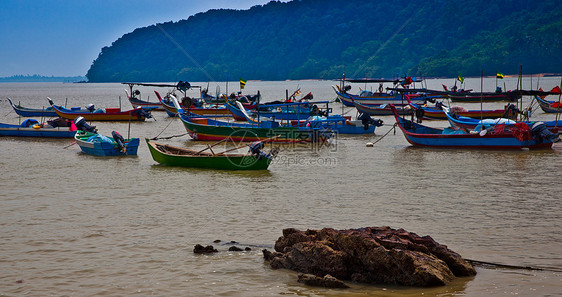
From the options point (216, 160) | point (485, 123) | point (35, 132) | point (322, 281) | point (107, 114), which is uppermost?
point (107, 114)

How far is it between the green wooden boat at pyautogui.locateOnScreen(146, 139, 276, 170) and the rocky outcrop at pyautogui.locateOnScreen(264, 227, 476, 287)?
34.6 feet

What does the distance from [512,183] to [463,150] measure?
27.5 feet

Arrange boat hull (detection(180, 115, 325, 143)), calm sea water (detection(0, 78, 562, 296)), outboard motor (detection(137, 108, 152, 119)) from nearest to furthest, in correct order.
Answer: calm sea water (detection(0, 78, 562, 296)), boat hull (detection(180, 115, 325, 143)), outboard motor (detection(137, 108, 152, 119))

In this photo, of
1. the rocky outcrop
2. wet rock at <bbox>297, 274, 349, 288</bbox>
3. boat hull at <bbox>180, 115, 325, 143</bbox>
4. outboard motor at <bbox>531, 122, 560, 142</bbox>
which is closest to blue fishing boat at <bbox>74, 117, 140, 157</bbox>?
boat hull at <bbox>180, 115, 325, 143</bbox>

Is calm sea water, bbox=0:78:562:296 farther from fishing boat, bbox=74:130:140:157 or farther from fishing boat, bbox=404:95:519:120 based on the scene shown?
fishing boat, bbox=404:95:519:120

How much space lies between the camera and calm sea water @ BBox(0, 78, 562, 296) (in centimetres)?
927

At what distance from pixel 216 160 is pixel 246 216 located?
7049 millimetres

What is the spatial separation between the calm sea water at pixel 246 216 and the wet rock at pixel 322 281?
14cm

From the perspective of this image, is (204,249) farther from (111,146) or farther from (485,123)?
(485,123)

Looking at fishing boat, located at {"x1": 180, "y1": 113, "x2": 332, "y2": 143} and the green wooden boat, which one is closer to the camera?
the green wooden boat

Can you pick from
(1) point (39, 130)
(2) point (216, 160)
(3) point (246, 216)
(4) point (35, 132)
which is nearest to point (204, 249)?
(3) point (246, 216)

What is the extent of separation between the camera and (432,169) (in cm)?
2072

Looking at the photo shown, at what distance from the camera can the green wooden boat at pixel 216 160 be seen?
65.6 feet

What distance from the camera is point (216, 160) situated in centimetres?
2034
